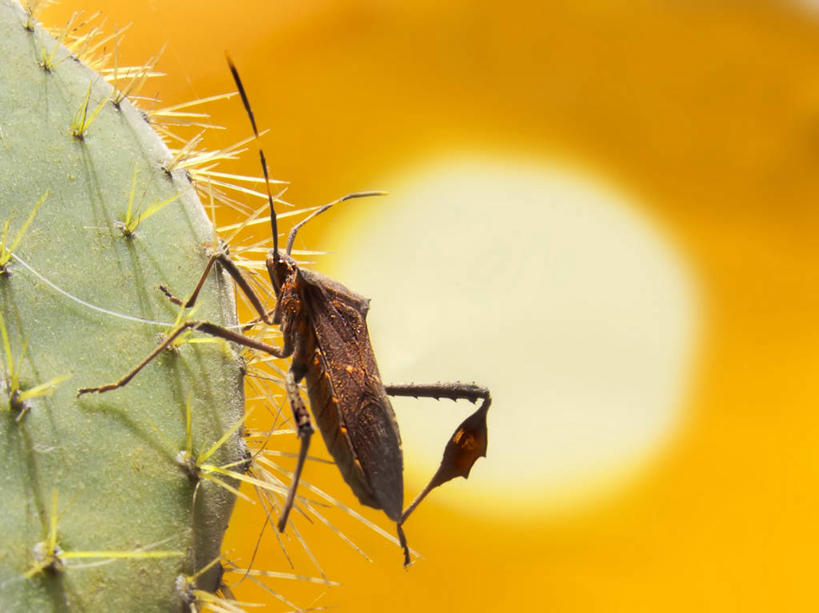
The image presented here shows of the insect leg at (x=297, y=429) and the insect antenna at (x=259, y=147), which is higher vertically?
the insect antenna at (x=259, y=147)

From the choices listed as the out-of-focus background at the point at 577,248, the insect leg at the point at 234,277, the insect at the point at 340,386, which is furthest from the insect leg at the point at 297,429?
the out-of-focus background at the point at 577,248

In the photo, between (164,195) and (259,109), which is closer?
(164,195)

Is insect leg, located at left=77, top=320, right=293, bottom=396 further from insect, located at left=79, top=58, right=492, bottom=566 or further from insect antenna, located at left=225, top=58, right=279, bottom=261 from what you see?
insect antenna, located at left=225, top=58, right=279, bottom=261

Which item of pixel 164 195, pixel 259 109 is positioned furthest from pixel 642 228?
pixel 164 195

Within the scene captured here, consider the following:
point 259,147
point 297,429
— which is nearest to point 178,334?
point 297,429

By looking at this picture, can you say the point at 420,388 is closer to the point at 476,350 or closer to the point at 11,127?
the point at 11,127

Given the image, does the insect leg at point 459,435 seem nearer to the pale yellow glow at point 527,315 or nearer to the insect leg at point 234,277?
the insect leg at point 234,277
